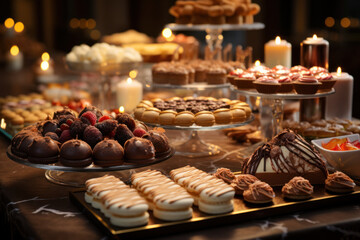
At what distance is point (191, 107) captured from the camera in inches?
89.4

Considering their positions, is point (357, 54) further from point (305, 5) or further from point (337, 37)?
point (305, 5)

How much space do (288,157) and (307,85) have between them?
495mm

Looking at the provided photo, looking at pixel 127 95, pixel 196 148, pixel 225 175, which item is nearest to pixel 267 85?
pixel 196 148

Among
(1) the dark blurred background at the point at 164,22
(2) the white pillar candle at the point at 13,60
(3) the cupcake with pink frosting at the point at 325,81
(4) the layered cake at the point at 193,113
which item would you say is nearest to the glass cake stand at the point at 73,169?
(4) the layered cake at the point at 193,113

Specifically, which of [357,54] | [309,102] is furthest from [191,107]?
[357,54]

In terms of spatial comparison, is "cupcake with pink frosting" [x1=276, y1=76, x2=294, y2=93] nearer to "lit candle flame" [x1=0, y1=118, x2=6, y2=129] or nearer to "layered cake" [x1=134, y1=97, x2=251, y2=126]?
"layered cake" [x1=134, y1=97, x2=251, y2=126]

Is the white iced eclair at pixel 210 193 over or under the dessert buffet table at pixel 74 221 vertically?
over

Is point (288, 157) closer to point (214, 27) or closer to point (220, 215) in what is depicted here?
point (220, 215)

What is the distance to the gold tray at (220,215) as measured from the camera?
1.40 m

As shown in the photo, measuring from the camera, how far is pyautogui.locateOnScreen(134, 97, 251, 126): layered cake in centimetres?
215

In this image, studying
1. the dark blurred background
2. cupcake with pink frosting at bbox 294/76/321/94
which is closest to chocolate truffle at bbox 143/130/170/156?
cupcake with pink frosting at bbox 294/76/321/94

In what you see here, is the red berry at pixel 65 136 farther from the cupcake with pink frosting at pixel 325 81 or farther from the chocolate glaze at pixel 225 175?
the cupcake with pink frosting at pixel 325 81

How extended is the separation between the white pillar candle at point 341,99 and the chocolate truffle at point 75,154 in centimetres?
137

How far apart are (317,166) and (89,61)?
175cm
